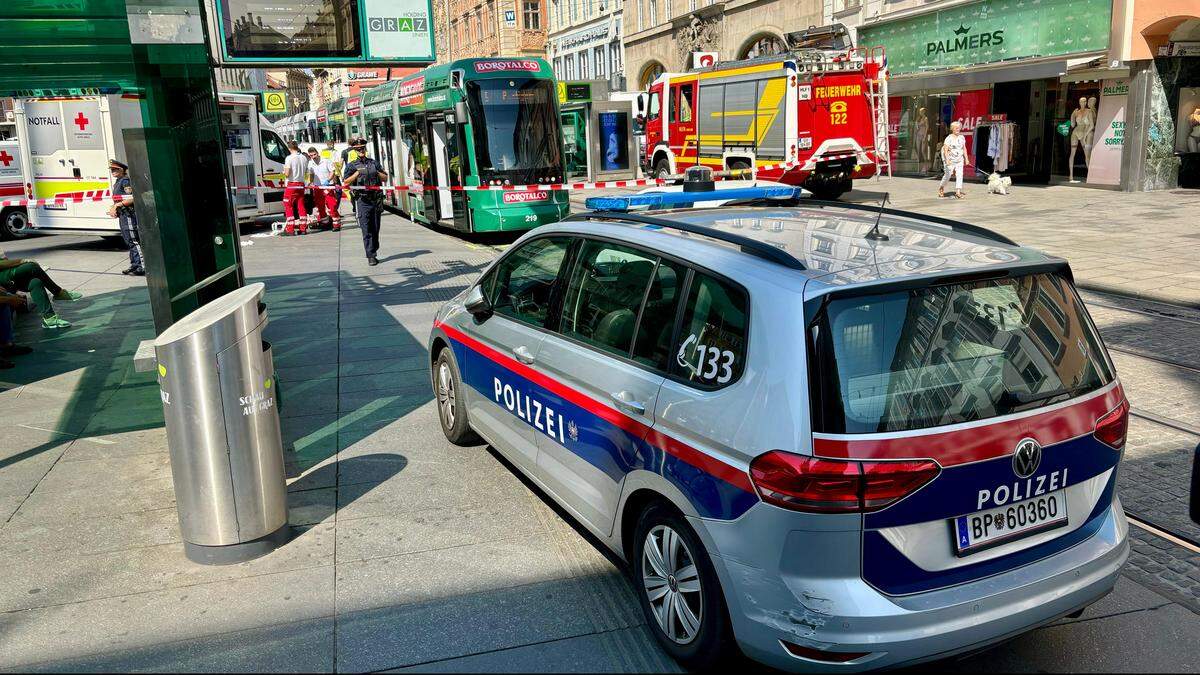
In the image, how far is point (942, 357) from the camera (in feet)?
10.1

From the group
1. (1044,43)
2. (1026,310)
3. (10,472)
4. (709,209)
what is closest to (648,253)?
(709,209)

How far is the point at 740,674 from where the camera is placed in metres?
3.39

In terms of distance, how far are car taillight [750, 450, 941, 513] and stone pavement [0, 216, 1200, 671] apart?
3.34 ft

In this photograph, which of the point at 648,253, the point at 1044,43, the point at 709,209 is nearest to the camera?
the point at 648,253

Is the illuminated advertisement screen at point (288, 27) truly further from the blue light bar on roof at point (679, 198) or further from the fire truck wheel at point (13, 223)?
the fire truck wheel at point (13, 223)

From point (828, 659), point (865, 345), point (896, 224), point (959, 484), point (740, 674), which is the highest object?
point (896, 224)

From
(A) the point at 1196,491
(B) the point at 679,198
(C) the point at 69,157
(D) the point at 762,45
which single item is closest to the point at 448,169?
(C) the point at 69,157

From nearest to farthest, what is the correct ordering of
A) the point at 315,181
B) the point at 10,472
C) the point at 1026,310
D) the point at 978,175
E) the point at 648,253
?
the point at 1026,310 < the point at 648,253 < the point at 10,472 < the point at 315,181 < the point at 978,175

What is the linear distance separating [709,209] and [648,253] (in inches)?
37.8

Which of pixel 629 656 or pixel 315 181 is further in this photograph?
pixel 315 181

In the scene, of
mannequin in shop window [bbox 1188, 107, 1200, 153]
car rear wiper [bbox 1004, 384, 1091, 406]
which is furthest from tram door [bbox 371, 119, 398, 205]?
car rear wiper [bbox 1004, 384, 1091, 406]

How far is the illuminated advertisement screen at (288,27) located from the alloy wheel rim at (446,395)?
7201mm

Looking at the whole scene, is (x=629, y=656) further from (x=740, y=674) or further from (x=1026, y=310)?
(x=1026, y=310)

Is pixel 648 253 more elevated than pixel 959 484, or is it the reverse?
pixel 648 253
